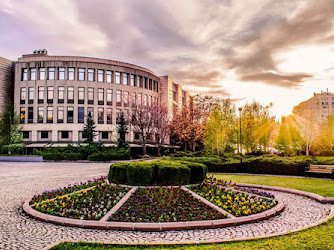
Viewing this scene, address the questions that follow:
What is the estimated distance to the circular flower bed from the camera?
7449mm

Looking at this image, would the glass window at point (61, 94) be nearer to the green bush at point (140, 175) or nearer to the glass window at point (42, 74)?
the glass window at point (42, 74)

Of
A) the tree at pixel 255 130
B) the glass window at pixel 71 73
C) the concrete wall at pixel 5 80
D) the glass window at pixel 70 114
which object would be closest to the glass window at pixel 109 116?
the glass window at pixel 70 114

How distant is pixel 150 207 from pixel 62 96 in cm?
5146

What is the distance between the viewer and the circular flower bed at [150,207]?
745cm

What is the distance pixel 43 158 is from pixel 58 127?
1606 cm

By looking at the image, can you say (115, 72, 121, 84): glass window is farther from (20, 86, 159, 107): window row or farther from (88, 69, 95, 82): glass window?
(88, 69, 95, 82): glass window

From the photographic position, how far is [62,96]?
5475cm

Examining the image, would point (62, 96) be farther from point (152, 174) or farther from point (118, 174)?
point (152, 174)

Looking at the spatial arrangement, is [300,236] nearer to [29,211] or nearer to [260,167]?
[29,211]

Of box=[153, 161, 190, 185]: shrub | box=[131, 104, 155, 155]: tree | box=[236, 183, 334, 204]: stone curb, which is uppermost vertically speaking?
box=[131, 104, 155, 155]: tree

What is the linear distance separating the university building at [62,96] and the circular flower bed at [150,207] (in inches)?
1679

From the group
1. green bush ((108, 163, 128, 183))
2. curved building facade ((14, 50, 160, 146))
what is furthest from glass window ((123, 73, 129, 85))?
green bush ((108, 163, 128, 183))

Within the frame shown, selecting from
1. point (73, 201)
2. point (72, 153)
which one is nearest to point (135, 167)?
point (73, 201)

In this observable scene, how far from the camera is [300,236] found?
6.23 metres
